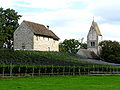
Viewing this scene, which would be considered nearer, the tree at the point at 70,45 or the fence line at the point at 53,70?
the fence line at the point at 53,70

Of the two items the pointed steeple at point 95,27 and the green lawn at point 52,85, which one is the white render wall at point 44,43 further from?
the green lawn at point 52,85

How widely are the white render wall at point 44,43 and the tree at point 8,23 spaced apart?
813cm

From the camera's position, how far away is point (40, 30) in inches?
3196

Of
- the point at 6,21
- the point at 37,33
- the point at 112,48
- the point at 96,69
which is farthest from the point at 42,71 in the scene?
the point at 112,48

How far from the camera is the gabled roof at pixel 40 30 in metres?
78.0

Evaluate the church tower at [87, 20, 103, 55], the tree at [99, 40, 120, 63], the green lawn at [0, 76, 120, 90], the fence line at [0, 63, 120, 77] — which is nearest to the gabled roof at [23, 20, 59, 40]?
the fence line at [0, 63, 120, 77]

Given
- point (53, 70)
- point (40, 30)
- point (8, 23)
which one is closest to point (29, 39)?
point (40, 30)

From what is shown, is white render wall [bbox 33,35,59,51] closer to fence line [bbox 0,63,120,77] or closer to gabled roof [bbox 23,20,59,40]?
gabled roof [bbox 23,20,59,40]

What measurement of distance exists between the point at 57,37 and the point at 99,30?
38.9 meters

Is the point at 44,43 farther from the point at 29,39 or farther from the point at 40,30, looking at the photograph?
the point at 29,39

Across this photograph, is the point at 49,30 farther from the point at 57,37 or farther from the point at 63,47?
the point at 63,47

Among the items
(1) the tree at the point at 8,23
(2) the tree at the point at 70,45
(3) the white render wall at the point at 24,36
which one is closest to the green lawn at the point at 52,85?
(3) the white render wall at the point at 24,36

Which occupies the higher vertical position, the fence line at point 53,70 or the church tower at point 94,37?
the church tower at point 94,37

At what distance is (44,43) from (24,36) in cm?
615
